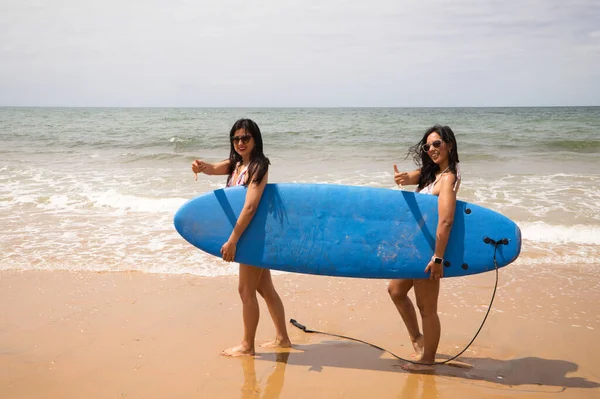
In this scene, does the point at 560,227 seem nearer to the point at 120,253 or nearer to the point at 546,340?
the point at 546,340

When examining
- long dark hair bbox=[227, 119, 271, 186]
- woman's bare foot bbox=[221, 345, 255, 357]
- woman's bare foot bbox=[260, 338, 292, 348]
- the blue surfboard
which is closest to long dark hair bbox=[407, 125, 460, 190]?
the blue surfboard

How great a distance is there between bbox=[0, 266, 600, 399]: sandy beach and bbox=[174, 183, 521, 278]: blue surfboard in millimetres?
601

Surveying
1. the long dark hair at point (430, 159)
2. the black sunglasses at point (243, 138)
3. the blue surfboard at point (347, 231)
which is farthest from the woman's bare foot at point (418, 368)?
the black sunglasses at point (243, 138)

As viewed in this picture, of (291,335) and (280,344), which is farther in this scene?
(291,335)

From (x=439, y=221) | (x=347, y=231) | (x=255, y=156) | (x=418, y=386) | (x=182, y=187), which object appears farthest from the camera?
(x=182, y=187)

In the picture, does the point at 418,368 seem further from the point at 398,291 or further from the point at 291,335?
the point at 291,335

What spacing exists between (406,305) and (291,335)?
33.8 inches

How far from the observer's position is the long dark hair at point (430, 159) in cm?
260

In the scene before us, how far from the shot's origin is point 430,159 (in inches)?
108

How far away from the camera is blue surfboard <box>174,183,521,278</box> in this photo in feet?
9.07

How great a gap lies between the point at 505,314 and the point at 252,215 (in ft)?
7.15

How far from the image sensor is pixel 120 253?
5012 millimetres

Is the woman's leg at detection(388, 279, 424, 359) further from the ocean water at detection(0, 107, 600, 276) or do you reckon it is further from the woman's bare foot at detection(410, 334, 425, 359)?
the ocean water at detection(0, 107, 600, 276)

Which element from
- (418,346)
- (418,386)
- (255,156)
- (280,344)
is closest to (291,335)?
(280,344)
